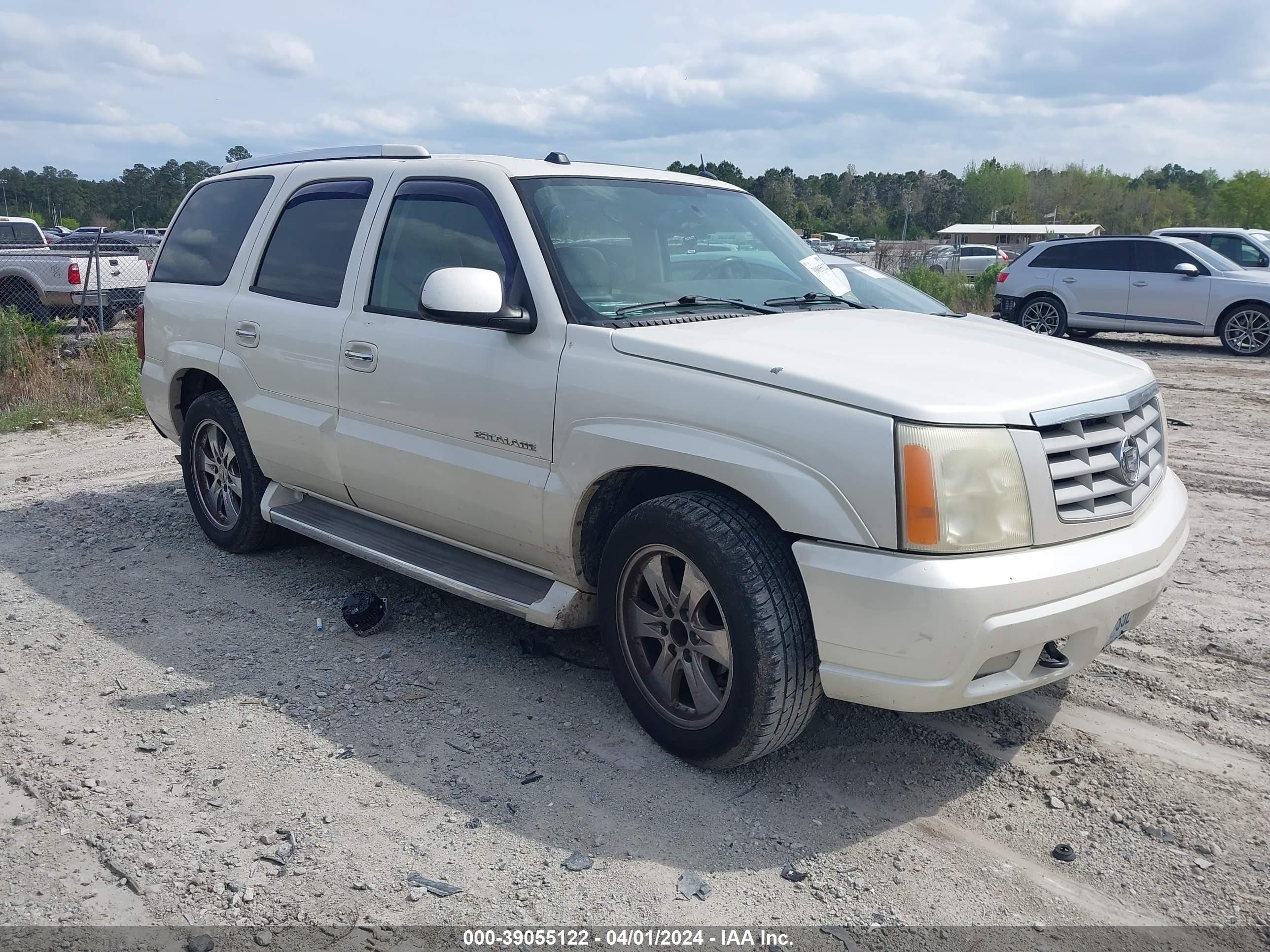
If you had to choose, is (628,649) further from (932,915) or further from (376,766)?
(932,915)

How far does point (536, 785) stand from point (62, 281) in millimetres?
14137

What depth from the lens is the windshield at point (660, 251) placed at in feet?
12.9

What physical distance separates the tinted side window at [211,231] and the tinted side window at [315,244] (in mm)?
366

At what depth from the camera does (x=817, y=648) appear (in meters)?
3.19

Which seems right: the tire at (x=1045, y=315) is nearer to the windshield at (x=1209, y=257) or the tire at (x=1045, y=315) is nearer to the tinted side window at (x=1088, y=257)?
the tinted side window at (x=1088, y=257)

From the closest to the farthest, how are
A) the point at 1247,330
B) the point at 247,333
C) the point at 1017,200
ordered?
the point at 247,333 < the point at 1247,330 < the point at 1017,200

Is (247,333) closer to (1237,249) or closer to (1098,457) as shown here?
(1098,457)

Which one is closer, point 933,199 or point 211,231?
point 211,231

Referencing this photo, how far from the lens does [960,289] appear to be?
66.9 feet

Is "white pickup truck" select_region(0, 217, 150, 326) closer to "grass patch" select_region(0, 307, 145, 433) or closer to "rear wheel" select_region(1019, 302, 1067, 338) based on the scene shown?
"grass patch" select_region(0, 307, 145, 433)

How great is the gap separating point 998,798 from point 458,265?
280cm

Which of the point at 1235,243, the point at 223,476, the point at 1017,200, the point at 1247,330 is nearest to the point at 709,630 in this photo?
the point at 223,476

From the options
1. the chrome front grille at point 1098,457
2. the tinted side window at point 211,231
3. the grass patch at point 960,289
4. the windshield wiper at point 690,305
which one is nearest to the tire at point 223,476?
the tinted side window at point 211,231

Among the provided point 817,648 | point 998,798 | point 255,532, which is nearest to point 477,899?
point 817,648
